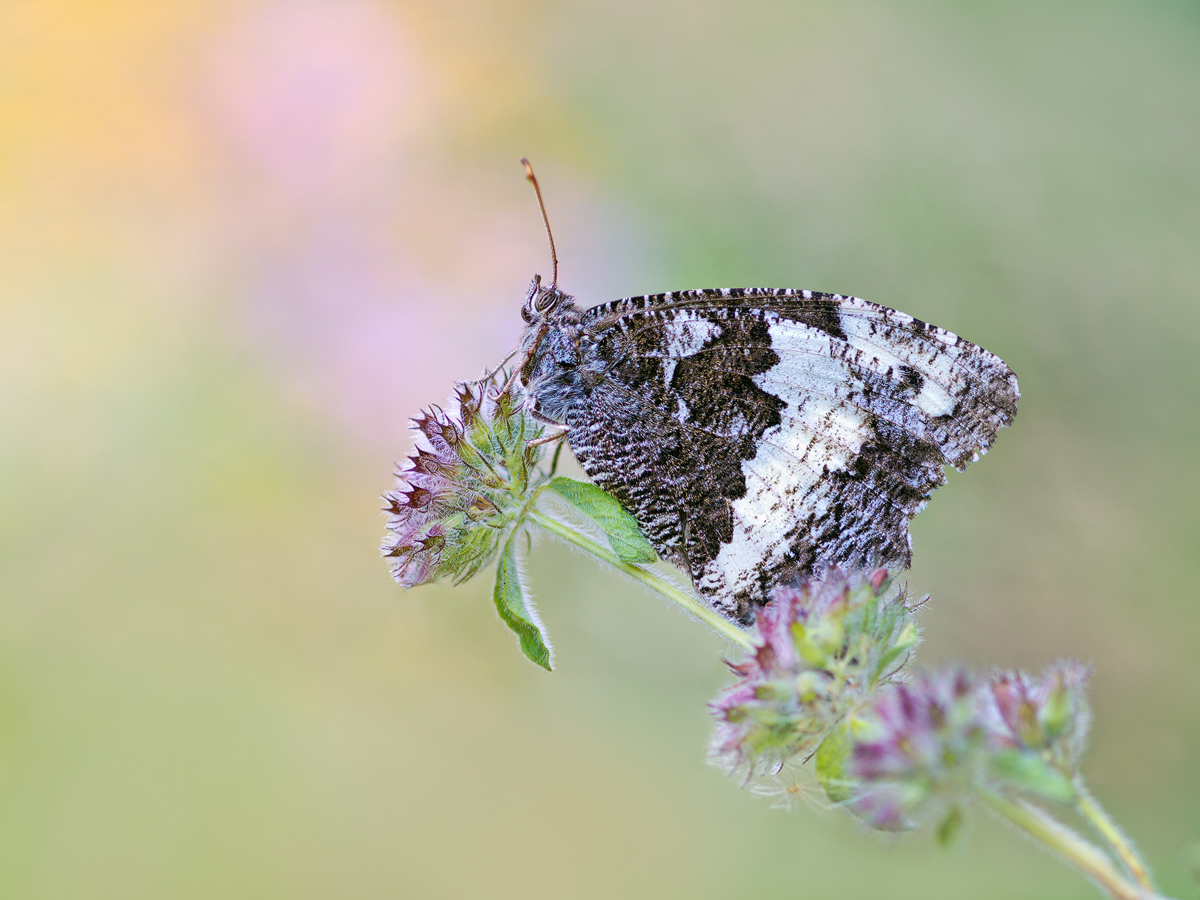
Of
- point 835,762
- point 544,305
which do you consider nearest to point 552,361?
point 544,305

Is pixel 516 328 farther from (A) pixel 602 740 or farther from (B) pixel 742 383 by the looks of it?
(B) pixel 742 383

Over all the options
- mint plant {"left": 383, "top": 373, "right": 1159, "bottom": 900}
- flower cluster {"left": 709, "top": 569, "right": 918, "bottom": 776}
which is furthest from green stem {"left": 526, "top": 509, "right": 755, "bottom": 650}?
flower cluster {"left": 709, "top": 569, "right": 918, "bottom": 776}

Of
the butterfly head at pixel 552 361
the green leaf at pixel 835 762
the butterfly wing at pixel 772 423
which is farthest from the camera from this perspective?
the butterfly head at pixel 552 361

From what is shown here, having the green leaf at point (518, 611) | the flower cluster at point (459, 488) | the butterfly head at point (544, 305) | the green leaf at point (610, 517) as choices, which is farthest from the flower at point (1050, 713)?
the butterfly head at point (544, 305)

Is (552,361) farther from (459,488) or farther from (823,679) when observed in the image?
(823,679)

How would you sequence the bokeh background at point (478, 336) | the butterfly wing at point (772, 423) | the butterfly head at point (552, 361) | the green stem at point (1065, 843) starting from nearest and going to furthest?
1. the green stem at point (1065, 843)
2. the butterfly wing at point (772, 423)
3. the butterfly head at point (552, 361)
4. the bokeh background at point (478, 336)

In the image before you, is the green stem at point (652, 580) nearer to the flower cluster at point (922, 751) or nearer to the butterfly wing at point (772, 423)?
the butterfly wing at point (772, 423)

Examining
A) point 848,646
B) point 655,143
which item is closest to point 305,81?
point 655,143
